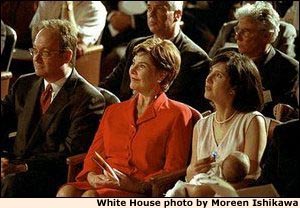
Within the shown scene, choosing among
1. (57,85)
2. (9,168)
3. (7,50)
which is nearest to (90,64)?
(7,50)

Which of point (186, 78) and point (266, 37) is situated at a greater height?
point (266, 37)

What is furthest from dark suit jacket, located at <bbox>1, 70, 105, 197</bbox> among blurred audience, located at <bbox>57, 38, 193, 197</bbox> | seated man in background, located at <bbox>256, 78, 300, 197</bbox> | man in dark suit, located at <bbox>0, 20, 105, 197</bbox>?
seated man in background, located at <bbox>256, 78, 300, 197</bbox>

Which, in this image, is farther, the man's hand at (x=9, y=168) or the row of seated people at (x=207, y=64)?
the row of seated people at (x=207, y=64)

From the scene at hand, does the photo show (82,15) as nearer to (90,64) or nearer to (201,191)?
(90,64)

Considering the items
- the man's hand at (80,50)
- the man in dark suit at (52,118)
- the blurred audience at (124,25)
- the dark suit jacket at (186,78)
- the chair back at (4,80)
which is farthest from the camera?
the blurred audience at (124,25)

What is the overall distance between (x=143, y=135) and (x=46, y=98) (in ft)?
1.97

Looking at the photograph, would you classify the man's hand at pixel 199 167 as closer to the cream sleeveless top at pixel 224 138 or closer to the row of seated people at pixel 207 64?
the cream sleeveless top at pixel 224 138

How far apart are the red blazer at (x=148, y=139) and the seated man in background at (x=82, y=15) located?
2.11 meters

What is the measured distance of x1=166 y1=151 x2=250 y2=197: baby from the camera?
121 inches

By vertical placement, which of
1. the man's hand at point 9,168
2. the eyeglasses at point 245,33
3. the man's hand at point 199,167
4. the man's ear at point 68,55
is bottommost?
the man's hand at point 9,168

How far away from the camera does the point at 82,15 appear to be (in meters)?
5.55

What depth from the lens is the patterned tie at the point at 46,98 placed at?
367 cm

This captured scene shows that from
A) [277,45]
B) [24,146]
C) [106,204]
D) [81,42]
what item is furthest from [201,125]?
[81,42]

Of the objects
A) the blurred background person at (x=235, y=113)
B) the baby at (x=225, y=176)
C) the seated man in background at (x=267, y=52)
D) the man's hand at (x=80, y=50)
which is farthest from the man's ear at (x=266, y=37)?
the man's hand at (x=80, y=50)
